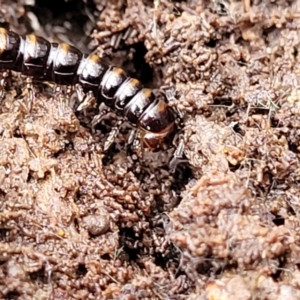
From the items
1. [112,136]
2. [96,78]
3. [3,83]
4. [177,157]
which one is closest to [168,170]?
[177,157]

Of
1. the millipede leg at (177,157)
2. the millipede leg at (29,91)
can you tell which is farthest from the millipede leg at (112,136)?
the millipede leg at (29,91)

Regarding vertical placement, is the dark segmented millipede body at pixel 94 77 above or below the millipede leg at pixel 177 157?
above

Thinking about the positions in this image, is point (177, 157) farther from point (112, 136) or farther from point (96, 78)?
point (96, 78)

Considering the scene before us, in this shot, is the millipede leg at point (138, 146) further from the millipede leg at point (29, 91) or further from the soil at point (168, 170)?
the millipede leg at point (29, 91)

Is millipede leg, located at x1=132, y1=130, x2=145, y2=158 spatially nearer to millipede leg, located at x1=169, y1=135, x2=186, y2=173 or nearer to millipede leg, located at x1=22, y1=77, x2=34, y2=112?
millipede leg, located at x1=169, y1=135, x2=186, y2=173

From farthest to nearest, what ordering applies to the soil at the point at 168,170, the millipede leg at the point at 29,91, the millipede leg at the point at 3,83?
1. the millipede leg at the point at 3,83
2. the millipede leg at the point at 29,91
3. the soil at the point at 168,170

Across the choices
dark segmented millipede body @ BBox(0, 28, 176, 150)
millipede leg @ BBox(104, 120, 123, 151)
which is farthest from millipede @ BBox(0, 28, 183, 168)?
millipede leg @ BBox(104, 120, 123, 151)
